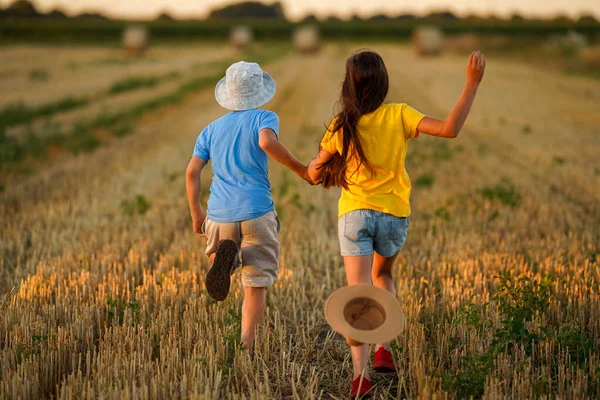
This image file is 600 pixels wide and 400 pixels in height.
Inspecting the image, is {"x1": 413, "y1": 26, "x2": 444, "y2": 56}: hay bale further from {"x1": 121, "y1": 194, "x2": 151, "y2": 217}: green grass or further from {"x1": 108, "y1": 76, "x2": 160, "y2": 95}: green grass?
{"x1": 121, "y1": 194, "x2": 151, "y2": 217}: green grass

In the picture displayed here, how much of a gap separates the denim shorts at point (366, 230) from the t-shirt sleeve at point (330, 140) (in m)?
0.36

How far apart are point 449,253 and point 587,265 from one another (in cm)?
112

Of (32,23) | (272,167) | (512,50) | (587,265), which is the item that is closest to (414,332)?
(587,265)

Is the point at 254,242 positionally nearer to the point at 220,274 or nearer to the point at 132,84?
the point at 220,274

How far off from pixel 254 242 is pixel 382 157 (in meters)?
0.89

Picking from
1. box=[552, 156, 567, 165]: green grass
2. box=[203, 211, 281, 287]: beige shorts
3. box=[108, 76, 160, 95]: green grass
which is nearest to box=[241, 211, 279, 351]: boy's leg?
box=[203, 211, 281, 287]: beige shorts

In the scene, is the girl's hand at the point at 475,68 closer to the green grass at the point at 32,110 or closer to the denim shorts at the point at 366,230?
the denim shorts at the point at 366,230

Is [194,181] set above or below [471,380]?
above

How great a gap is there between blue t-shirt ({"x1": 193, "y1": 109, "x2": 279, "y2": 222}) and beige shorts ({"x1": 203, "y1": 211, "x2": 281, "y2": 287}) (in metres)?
0.04

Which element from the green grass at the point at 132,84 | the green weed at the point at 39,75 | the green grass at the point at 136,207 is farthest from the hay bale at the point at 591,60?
the green grass at the point at 136,207

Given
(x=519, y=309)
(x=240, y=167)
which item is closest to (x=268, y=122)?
(x=240, y=167)

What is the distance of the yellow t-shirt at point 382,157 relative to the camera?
3.68m

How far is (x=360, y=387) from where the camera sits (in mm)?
3598

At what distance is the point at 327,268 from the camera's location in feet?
18.3
